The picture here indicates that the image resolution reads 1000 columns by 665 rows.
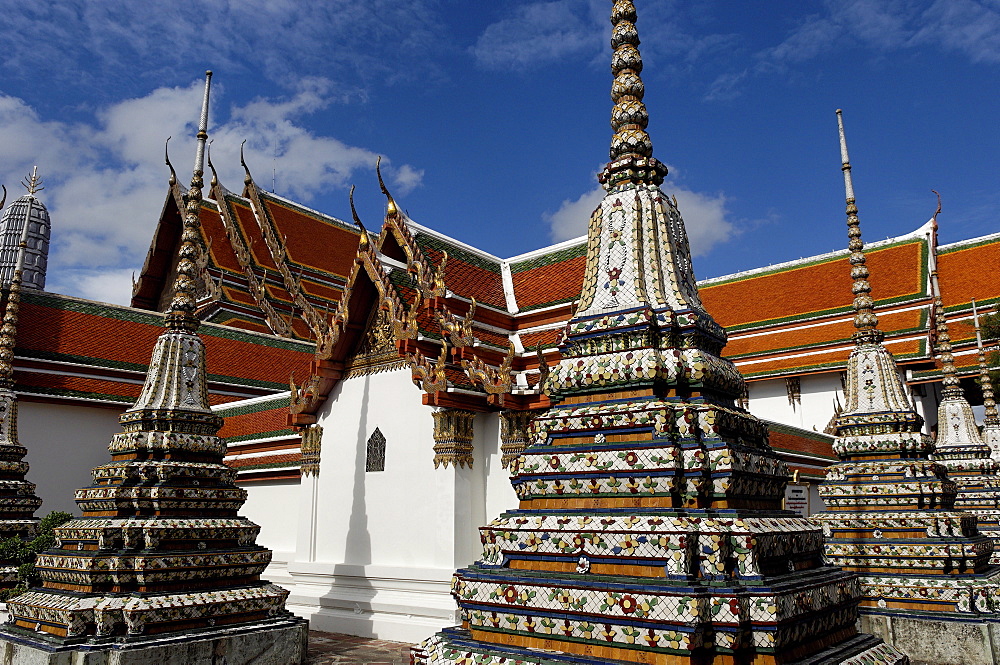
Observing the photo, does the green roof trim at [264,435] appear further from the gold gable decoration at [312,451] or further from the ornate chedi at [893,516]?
the ornate chedi at [893,516]

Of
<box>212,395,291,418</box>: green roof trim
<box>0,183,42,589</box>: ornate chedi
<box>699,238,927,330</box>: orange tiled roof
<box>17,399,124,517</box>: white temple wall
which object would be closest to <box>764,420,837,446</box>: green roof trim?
<box>699,238,927,330</box>: orange tiled roof

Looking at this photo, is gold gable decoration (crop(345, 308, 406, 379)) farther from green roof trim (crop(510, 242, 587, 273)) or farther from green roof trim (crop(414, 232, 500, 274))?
green roof trim (crop(510, 242, 587, 273))

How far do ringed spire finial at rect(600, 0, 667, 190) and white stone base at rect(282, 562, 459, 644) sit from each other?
16.6ft

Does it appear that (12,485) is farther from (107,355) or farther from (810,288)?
(810,288)

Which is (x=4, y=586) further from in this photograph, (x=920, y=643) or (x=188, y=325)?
(x=920, y=643)

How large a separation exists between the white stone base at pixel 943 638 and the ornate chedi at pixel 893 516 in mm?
26

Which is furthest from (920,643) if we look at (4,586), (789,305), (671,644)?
(789,305)

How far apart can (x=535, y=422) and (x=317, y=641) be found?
563 centimetres

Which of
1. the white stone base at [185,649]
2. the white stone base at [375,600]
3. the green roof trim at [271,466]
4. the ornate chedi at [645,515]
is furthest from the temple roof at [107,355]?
the ornate chedi at [645,515]

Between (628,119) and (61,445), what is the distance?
13088mm

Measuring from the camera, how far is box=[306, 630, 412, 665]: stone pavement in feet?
22.7

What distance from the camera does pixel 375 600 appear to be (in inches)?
327

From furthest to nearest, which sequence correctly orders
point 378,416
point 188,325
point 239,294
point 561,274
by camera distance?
point 239,294, point 561,274, point 378,416, point 188,325

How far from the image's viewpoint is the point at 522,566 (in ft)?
11.1
